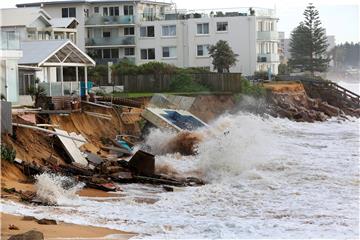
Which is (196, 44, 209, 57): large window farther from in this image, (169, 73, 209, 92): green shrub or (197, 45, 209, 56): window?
(169, 73, 209, 92): green shrub

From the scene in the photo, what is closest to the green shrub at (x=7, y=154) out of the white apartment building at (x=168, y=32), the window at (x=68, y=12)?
the white apartment building at (x=168, y=32)

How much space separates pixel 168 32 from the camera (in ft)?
208

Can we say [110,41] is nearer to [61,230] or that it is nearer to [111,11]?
[111,11]

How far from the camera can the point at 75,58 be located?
126 feet

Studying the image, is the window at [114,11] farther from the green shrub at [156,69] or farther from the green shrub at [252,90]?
the green shrub at [252,90]

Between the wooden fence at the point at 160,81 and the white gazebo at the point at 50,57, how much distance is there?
11.5 metres

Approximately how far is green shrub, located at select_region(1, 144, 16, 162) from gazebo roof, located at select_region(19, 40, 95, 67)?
1338 cm

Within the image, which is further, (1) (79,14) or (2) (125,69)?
(1) (79,14)

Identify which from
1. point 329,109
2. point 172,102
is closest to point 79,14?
point 329,109

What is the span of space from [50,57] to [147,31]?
95.3 ft

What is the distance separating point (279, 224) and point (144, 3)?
5132 cm

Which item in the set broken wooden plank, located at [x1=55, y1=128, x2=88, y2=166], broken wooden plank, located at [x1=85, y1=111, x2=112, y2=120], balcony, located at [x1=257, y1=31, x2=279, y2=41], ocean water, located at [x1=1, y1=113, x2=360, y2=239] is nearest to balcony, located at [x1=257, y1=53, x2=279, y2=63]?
balcony, located at [x1=257, y1=31, x2=279, y2=41]

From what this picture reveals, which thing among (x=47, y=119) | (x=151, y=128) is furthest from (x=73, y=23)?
(x=47, y=119)

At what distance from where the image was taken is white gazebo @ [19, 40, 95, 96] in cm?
3528
